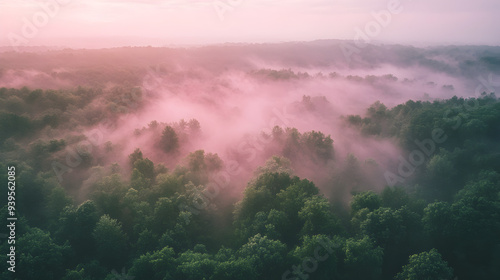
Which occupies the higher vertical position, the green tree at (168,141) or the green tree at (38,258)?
the green tree at (168,141)

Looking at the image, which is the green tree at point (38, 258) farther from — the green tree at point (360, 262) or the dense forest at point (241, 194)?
the green tree at point (360, 262)

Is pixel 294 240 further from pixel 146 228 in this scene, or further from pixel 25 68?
pixel 25 68

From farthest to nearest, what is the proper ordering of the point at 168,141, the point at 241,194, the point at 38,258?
1. the point at 168,141
2. the point at 241,194
3. the point at 38,258

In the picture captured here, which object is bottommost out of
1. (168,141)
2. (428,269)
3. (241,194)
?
(428,269)

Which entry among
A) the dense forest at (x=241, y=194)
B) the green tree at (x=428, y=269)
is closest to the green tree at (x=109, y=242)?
the dense forest at (x=241, y=194)

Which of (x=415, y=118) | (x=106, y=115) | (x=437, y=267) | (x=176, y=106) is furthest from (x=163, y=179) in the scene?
(x=176, y=106)

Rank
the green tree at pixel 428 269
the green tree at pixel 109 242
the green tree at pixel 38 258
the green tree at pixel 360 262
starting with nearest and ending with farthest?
the green tree at pixel 428 269
the green tree at pixel 38 258
the green tree at pixel 360 262
the green tree at pixel 109 242

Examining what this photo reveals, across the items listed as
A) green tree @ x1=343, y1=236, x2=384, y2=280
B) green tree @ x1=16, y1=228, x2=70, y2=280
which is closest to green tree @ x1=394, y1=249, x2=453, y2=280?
green tree @ x1=343, y1=236, x2=384, y2=280

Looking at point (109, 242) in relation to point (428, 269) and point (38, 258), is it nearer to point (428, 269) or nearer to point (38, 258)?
point (38, 258)

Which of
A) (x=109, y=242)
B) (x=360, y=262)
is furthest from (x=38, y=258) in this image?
(x=360, y=262)
